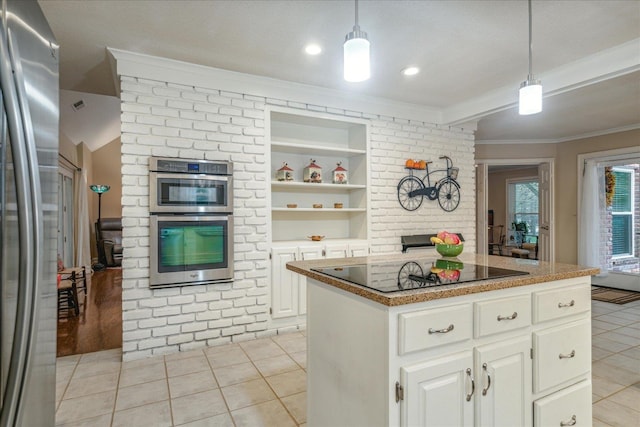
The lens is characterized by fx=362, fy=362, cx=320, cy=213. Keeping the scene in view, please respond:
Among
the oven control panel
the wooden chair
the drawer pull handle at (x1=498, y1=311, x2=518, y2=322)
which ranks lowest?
the wooden chair

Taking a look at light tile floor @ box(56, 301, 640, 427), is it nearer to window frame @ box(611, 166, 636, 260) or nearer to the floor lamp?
window frame @ box(611, 166, 636, 260)

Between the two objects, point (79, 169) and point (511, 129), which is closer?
point (511, 129)

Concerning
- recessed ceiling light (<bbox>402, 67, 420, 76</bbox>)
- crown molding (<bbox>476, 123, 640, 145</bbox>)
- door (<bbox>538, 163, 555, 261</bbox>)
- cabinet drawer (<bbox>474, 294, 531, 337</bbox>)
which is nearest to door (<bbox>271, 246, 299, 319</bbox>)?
recessed ceiling light (<bbox>402, 67, 420, 76</bbox>)

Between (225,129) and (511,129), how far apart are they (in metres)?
4.27

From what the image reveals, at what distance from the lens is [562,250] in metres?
6.07

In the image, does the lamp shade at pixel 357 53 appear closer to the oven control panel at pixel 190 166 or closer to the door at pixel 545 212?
the oven control panel at pixel 190 166

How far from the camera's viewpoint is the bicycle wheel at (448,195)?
4.49 meters

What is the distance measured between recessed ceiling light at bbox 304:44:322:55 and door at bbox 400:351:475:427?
2.35 m

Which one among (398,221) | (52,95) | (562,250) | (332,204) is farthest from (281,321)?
(562,250)

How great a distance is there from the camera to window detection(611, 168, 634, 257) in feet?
19.0

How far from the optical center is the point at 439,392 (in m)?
1.37

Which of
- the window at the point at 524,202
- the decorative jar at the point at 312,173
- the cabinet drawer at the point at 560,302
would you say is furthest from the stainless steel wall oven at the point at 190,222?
the window at the point at 524,202

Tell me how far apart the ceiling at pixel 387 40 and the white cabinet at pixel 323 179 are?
0.50 meters

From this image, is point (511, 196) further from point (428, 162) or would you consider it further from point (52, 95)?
point (52, 95)
